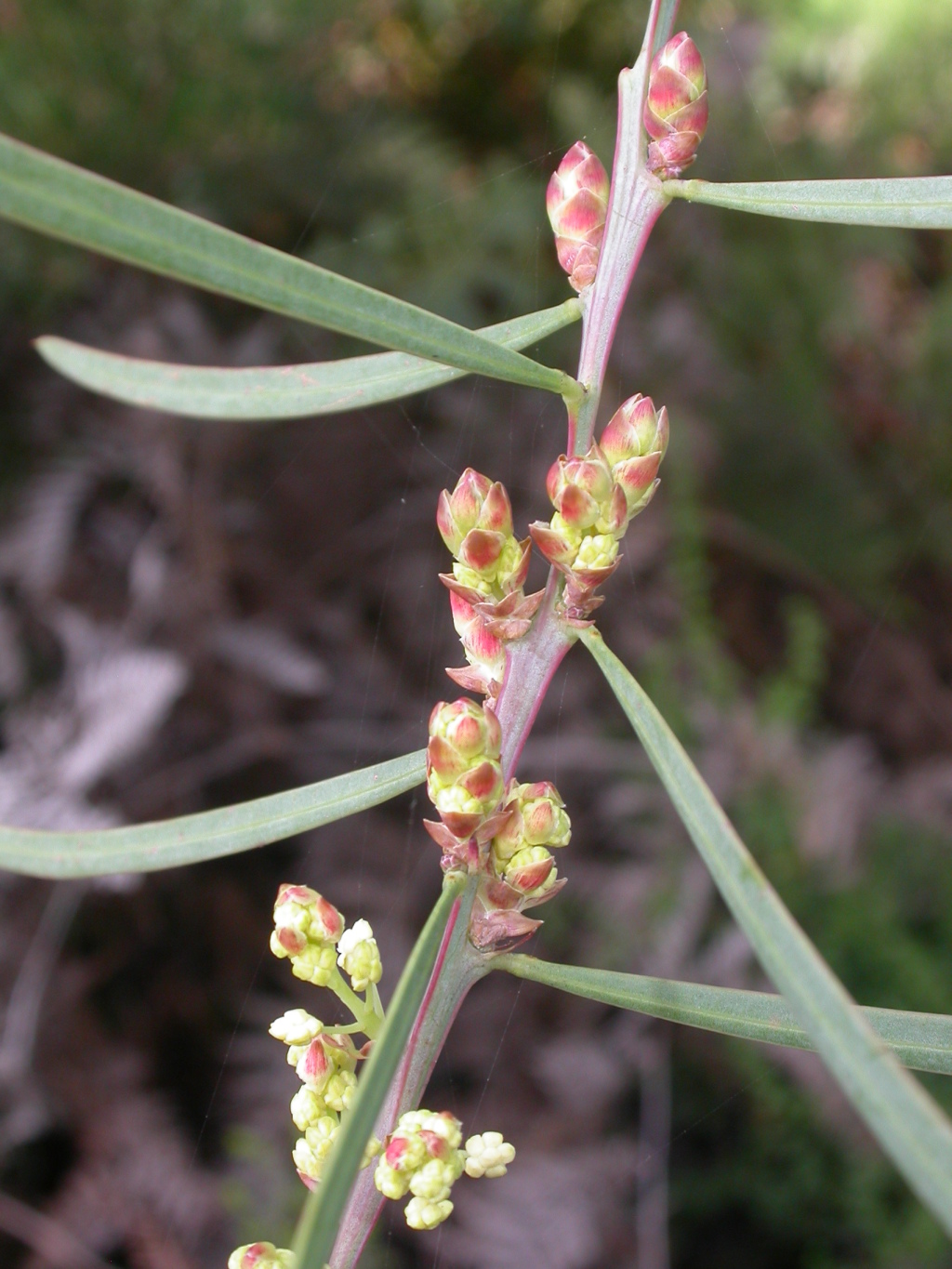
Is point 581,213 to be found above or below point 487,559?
above

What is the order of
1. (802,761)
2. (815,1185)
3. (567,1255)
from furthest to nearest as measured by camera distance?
(802,761) < (815,1185) < (567,1255)

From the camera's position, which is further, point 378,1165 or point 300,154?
point 300,154

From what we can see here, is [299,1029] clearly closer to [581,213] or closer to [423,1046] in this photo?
[423,1046]

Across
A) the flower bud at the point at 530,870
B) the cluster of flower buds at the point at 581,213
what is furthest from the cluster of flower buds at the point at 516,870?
the cluster of flower buds at the point at 581,213

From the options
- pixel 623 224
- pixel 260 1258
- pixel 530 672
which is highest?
pixel 623 224

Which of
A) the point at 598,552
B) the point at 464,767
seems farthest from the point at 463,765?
the point at 598,552

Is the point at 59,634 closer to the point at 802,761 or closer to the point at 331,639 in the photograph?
the point at 331,639

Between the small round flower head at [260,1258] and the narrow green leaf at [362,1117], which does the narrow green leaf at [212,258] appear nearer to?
the narrow green leaf at [362,1117]

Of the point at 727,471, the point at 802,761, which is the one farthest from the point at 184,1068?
the point at 727,471
